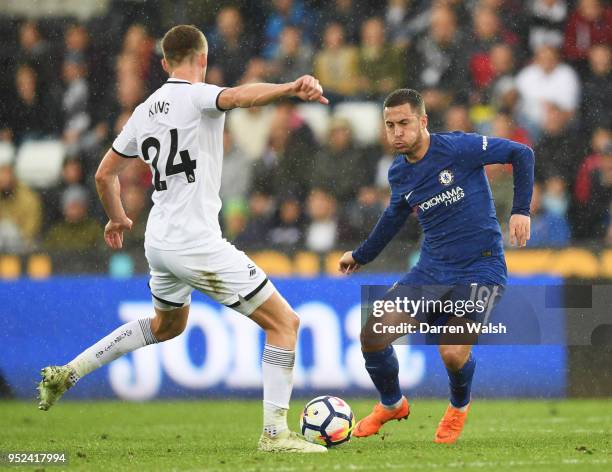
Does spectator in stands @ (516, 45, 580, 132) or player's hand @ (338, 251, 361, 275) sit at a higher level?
spectator in stands @ (516, 45, 580, 132)

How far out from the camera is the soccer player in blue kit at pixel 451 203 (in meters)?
7.68

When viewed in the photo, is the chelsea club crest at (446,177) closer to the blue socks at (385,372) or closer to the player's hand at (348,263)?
the player's hand at (348,263)

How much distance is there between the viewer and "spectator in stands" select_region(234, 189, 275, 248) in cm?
1246

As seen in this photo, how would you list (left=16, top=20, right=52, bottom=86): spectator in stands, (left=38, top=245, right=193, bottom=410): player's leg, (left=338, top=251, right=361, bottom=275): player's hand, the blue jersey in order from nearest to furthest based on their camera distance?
(left=38, top=245, right=193, bottom=410): player's leg
the blue jersey
(left=338, top=251, right=361, bottom=275): player's hand
(left=16, top=20, right=52, bottom=86): spectator in stands

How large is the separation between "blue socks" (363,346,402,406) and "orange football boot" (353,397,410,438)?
0.05m

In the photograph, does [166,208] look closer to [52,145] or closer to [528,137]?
[528,137]

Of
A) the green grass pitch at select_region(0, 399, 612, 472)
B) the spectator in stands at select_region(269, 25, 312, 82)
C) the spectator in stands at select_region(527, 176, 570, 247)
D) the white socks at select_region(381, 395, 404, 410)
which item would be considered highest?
the spectator in stands at select_region(269, 25, 312, 82)

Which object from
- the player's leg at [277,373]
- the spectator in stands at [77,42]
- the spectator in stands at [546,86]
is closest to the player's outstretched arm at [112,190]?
the player's leg at [277,373]

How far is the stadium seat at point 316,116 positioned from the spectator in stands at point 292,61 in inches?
15.2

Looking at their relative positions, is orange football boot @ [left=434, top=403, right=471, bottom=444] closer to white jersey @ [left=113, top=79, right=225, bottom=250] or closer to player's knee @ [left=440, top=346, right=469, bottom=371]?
player's knee @ [left=440, top=346, right=469, bottom=371]

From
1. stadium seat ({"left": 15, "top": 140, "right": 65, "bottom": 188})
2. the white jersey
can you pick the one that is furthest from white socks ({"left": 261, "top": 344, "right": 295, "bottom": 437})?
stadium seat ({"left": 15, "top": 140, "right": 65, "bottom": 188})

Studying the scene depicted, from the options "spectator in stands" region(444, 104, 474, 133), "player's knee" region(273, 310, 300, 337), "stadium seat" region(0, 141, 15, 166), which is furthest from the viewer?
"stadium seat" region(0, 141, 15, 166)

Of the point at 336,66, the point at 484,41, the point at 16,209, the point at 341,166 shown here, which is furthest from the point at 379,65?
the point at 16,209

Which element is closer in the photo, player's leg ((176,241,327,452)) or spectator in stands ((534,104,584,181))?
player's leg ((176,241,327,452))
